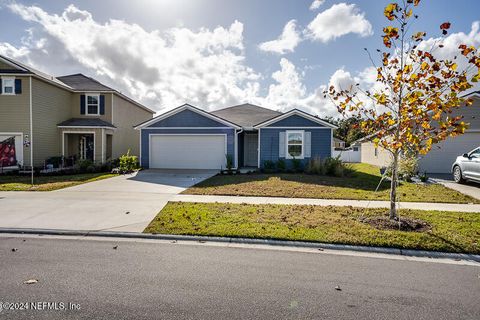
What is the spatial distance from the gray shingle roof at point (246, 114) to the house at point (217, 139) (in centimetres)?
60

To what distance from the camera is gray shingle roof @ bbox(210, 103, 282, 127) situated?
20.0m

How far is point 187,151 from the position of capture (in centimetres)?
1861

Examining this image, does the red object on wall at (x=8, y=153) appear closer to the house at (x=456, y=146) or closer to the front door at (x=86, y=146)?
the front door at (x=86, y=146)

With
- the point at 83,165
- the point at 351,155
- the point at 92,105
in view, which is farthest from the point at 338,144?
the point at 83,165

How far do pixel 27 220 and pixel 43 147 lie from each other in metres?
14.1

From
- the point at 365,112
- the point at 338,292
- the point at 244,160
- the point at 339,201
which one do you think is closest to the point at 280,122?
the point at 244,160

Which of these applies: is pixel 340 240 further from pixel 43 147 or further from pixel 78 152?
pixel 78 152

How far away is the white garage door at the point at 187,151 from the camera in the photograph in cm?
1830

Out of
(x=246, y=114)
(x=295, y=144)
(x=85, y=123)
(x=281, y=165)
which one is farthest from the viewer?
(x=246, y=114)

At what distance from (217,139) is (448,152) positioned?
1373 cm

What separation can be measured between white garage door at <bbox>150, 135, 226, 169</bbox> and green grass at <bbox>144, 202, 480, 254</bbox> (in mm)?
10290

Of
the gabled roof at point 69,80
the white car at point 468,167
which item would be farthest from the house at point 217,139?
the white car at point 468,167

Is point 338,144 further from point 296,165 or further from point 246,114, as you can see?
point 296,165

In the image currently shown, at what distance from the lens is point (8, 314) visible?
10.0ft
